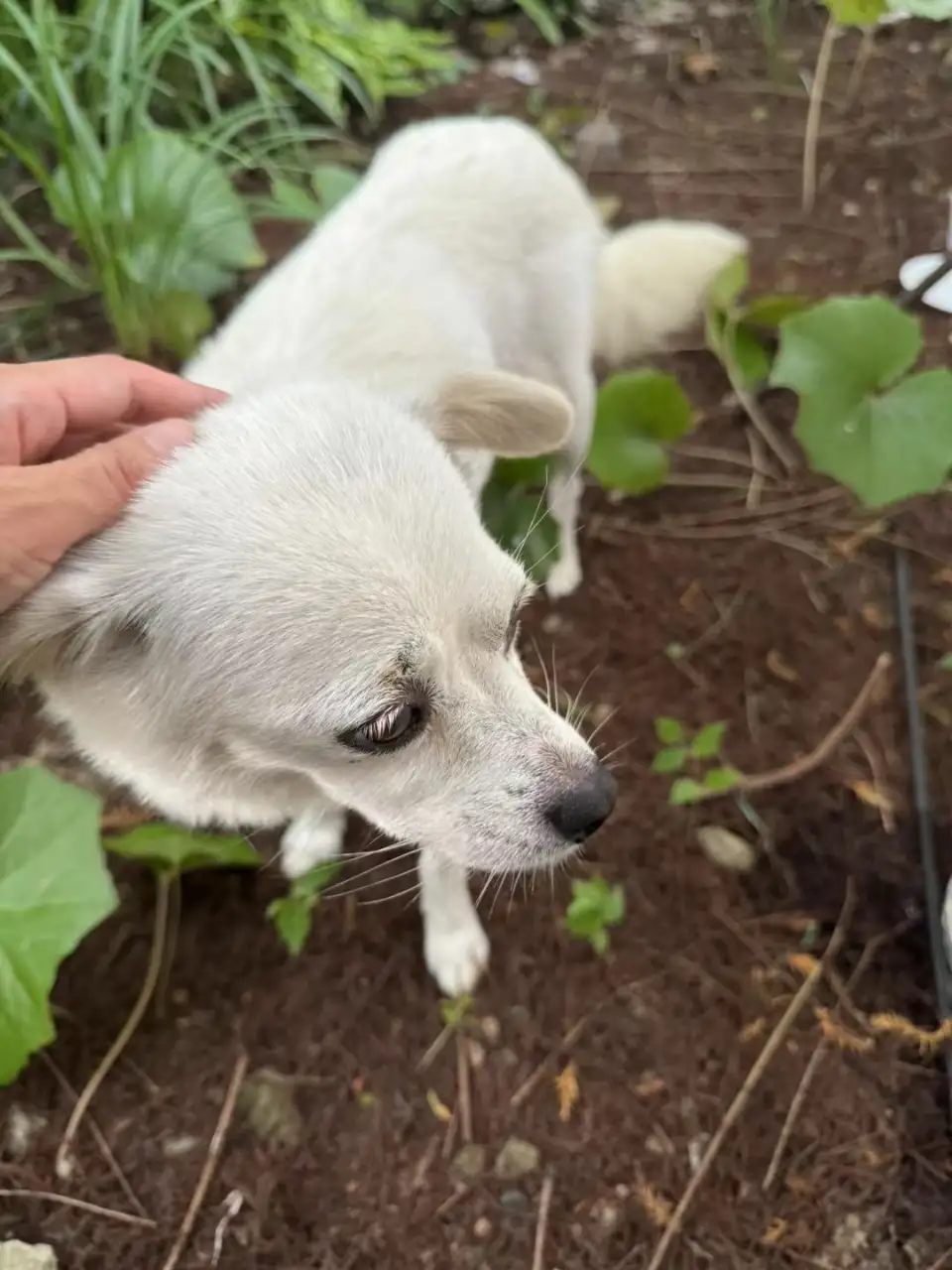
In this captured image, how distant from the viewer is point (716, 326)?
2.21 meters

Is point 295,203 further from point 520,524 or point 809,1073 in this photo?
point 809,1073

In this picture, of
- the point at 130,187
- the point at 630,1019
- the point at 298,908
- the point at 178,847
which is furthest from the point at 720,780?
the point at 130,187

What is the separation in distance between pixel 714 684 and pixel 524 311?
33.5 inches

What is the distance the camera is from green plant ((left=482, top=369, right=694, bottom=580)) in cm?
172

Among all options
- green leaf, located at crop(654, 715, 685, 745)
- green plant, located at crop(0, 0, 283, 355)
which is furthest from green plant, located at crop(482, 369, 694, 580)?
green plant, located at crop(0, 0, 283, 355)

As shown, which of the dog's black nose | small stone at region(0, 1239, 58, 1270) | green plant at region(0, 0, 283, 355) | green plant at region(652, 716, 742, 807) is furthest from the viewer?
green plant at region(0, 0, 283, 355)

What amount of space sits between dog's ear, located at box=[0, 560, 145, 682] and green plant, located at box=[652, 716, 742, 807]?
39.3 inches

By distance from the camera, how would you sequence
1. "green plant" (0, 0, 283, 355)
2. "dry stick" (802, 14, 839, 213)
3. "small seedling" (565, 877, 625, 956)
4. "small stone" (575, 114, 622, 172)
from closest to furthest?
"small seedling" (565, 877, 625, 956) → "green plant" (0, 0, 283, 355) → "dry stick" (802, 14, 839, 213) → "small stone" (575, 114, 622, 172)

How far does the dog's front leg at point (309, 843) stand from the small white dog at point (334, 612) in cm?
23

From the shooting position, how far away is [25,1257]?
1.40 metres

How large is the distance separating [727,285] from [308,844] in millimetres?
1505

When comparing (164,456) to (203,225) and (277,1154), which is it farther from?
(203,225)

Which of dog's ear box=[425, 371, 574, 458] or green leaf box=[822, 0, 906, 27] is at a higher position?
green leaf box=[822, 0, 906, 27]

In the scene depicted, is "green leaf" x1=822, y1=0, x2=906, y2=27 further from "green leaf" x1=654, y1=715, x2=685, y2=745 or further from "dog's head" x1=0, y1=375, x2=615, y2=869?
"green leaf" x1=654, y1=715, x2=685, y2=745
